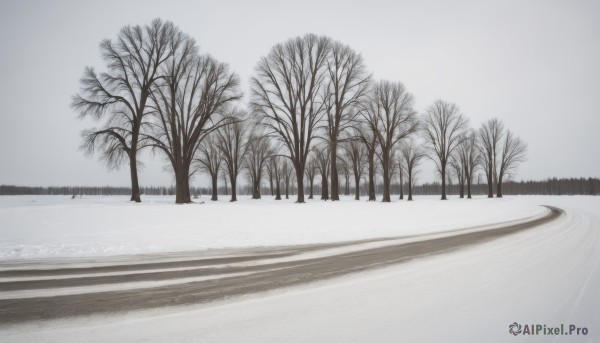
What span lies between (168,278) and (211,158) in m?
43.5

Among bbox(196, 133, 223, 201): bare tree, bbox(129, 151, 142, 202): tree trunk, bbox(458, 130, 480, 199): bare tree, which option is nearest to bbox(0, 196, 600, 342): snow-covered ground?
bbox(129, 151, 142, 202): tree trunk

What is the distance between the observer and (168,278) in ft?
16.3

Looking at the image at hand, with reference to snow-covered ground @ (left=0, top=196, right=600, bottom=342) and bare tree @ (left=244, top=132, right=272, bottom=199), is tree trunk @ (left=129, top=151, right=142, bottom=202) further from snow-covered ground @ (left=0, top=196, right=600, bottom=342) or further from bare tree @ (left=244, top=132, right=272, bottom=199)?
snow-covered ground @ (left=0, top=196, right=600, bottom=342)

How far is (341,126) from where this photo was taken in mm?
31984

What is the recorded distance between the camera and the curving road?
373 cm

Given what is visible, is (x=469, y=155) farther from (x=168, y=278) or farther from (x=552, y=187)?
(x=552, y=187)

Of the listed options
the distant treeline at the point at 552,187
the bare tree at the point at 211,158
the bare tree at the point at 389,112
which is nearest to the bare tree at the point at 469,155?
the bare tree at the point at 389,112

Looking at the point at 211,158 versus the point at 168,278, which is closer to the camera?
the point at 168,278

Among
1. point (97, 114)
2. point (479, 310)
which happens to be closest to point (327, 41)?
point (97, 114)

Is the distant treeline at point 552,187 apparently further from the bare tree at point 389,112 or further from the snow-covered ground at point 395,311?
the snow-covered ground at point 395,311

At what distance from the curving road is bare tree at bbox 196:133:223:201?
38429mm

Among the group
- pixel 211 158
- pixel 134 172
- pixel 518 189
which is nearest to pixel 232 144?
pixel 211 158

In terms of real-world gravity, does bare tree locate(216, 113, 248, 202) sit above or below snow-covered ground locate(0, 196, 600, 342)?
above

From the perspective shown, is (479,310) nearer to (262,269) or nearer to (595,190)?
(262,269)
